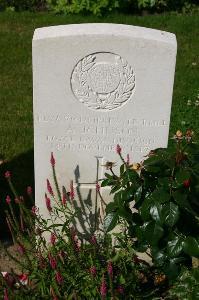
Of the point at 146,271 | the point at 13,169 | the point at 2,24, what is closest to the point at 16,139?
the point at 13,169

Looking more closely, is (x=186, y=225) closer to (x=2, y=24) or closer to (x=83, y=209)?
(x=83, y=209)

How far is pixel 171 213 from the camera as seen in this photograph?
10.7 ft

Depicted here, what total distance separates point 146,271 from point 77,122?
3.47 ft

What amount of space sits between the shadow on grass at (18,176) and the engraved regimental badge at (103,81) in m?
1.37

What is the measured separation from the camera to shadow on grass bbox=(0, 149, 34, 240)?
481cm

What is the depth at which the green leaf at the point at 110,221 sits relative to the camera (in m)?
3.47

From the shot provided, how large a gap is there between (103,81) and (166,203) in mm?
876

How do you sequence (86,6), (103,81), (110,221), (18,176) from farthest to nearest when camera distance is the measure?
(86,6)
(18,176)
(103,81)
(110,221)

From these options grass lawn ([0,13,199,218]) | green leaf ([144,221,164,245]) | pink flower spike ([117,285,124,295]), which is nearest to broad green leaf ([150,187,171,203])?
green leaf ([144,221,164,245])

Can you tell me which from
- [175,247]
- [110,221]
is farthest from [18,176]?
[175,247]

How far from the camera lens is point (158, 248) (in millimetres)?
3494

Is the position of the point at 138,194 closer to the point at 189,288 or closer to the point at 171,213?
the point at 171,213

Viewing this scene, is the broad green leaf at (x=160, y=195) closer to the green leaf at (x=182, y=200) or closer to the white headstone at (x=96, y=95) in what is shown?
the green leaf at (x=182, y=200)

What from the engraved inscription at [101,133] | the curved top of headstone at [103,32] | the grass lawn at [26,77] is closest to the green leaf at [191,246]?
the engraved inscription at [101,133]
